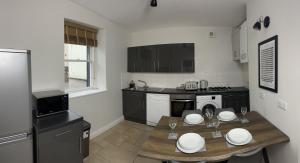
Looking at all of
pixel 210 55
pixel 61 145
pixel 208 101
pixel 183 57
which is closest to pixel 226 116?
pixel 208 101

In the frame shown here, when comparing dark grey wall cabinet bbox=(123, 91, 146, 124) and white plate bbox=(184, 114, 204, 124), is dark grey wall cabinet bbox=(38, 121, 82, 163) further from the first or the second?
dark grey wall cabinet bbox=(123, 91, 146, 124)

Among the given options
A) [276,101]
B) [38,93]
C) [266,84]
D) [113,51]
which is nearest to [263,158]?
→ [276,101]

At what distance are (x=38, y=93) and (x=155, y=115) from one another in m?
2.39

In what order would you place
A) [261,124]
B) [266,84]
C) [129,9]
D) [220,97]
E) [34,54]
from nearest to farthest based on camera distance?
[261,124]
[266,84]
[34,54]
[129,9]
[220,97]

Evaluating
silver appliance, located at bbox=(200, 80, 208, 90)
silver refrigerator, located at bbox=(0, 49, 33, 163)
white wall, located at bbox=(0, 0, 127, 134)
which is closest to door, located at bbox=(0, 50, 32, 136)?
silver refrigerator, located at bbox=(0, 49, 33, 163)

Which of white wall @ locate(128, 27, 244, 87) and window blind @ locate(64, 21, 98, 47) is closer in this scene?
window blind @ locate(64, 21, 98, 47)

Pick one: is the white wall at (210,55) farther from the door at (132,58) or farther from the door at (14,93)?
the door at (14,93)

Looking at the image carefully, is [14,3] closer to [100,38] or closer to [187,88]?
[100,38]

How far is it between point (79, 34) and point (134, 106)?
205 cm

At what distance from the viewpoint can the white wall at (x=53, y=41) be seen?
2.00m

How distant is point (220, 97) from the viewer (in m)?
3.50

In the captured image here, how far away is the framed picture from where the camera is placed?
6.04ft

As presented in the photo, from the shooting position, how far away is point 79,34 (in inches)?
122

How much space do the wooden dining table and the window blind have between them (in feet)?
7.34
